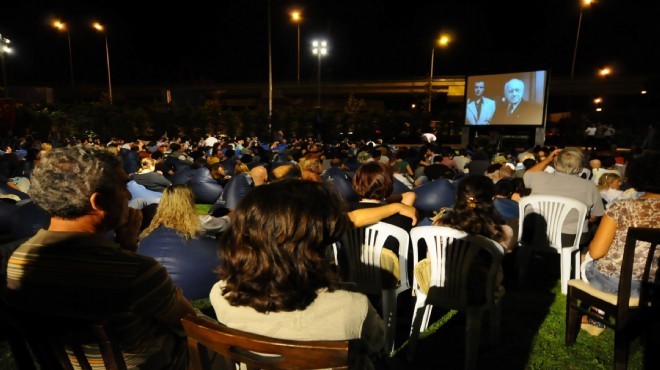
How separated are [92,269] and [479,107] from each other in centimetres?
2390

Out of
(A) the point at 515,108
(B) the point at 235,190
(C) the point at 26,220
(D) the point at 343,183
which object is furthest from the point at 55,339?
(A) the point at 515,108

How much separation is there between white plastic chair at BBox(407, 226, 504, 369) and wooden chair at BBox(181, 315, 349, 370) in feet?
7.29

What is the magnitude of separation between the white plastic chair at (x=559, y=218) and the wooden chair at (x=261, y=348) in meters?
4.21

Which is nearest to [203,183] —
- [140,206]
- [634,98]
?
[140,206]

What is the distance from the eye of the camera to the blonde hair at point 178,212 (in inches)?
158

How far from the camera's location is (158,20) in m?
52.8

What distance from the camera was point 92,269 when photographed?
1.68m

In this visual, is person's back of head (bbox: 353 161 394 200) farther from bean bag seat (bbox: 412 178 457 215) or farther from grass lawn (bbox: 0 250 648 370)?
bean bag seat (bbox: 412 178 457 215)

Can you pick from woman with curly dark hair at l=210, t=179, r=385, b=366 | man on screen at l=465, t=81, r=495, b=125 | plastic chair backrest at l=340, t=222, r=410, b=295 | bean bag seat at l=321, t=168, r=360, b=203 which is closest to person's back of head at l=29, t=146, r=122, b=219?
woman with curly dark hair at l=210, t=179, r=385, b=366

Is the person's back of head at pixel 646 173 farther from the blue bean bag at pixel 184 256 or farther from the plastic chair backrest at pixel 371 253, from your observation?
the blue bean bag at pixel 184 256

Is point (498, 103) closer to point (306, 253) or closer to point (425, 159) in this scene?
point (425, 159)

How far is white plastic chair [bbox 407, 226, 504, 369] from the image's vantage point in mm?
3129

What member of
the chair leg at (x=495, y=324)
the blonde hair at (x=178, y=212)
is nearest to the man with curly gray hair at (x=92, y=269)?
the blonde hair at (x=178, y=212)

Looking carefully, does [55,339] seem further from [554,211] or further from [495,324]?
[554,211]
